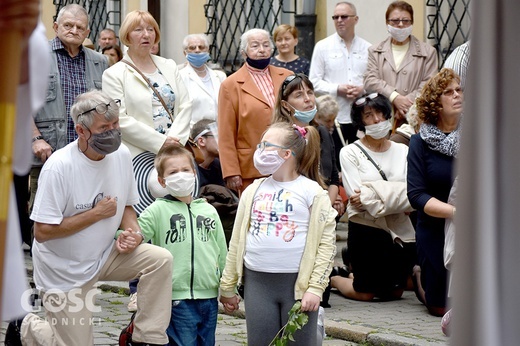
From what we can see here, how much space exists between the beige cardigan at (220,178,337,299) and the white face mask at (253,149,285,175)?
121mm

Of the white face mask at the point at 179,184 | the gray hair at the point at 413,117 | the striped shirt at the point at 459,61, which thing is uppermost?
the striped shirt at the point at 459,61

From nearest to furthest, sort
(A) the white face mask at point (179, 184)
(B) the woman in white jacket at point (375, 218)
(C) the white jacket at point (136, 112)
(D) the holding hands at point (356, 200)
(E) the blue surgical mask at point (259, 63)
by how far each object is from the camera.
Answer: (A) the white face mask at point (179, 184) → (C) the white jacket at point (136, 112) → (D) the holding hands at point (356, 200) → (B) the woman in white jacket at point (375, 218) → (E) the blue surgical mask at point (259, 63)

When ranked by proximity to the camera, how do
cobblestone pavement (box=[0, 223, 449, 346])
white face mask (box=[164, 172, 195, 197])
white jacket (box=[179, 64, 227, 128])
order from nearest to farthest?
1. white face mask (box=[164, 172, 195, 197])
2. cobblestone pavement (box=[0, 223, 449, 346])
3. white jacket (box=[179, 64, 227, 128])

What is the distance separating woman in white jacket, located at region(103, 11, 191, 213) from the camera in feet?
28.8

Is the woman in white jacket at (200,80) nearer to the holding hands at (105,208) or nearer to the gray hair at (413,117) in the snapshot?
the gray hair at (413,117)

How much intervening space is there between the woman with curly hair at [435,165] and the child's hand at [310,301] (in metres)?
2.20

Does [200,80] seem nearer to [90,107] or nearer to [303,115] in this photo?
[303,115]

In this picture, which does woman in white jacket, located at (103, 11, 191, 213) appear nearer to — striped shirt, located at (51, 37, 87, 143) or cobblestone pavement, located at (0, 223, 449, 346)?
striped shirt, located at (51, 37, 87, 143)

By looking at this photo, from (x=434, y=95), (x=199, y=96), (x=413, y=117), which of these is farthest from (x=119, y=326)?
(x=199, y=96)

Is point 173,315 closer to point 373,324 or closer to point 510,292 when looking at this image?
point 373,324

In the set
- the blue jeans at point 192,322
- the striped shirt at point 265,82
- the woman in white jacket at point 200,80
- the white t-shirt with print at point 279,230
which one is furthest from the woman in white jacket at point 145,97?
the white t-shirt with print at point 279,230

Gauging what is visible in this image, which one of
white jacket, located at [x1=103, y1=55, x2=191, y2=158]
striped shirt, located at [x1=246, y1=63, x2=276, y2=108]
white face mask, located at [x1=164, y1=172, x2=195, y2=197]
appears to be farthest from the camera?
striped shirt, located at [x1=246, y1=63, x2=276, y2=108]

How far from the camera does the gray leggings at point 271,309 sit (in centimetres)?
614

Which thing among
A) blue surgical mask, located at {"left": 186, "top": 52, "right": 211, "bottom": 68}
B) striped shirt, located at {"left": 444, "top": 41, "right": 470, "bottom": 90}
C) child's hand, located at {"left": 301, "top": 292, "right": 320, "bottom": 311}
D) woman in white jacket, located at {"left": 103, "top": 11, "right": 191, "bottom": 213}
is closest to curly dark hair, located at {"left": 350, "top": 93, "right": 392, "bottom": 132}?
striped shirt, located at {"left": 444, "top": 41, "right": 470, "bottom": 90}
